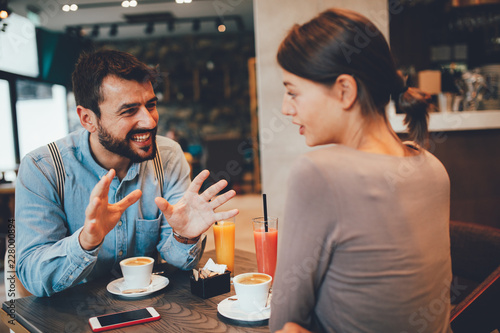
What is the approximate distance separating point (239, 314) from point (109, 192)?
2.68 ft

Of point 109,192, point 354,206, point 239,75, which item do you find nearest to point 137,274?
point 109,192

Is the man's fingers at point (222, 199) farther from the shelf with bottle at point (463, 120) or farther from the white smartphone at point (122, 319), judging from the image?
the shelf with bottle at point (463, 120)

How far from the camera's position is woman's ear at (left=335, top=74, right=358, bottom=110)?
0.81 m

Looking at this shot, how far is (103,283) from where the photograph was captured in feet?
4.25

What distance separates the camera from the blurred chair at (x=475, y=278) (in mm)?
1104

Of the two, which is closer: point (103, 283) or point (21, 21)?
point (103, 283)

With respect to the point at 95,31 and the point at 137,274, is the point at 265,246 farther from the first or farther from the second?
the point at 95,31

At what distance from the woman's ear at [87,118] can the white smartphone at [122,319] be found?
0.84m

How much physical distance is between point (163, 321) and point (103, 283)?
37 cm

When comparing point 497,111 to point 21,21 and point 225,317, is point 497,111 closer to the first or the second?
point 225,317

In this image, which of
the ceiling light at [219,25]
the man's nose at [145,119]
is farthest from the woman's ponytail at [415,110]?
the ceiling light at [219,25]

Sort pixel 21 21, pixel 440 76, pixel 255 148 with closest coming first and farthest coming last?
1. pixel 440 76
2. pixel 21 21
3. pixel 255 148

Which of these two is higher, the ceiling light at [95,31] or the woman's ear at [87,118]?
the ceiling light at [95,31]

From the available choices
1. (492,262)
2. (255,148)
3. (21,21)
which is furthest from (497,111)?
(21,21)
